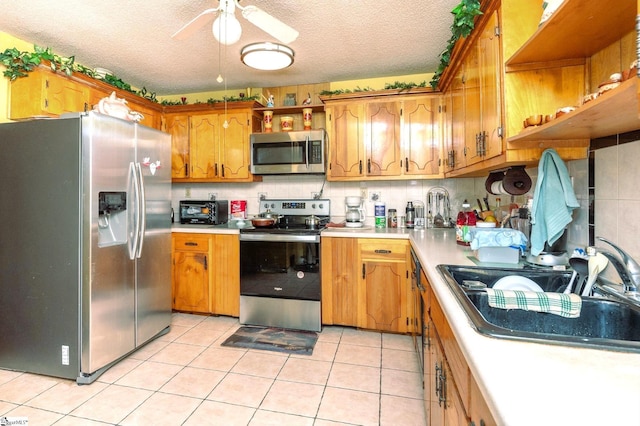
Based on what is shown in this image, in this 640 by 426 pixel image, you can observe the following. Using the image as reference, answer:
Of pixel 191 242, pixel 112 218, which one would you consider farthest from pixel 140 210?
pixel 191 242

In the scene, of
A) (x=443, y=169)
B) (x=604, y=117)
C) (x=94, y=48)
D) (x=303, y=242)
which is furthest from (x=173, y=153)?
(x=604, y=117)

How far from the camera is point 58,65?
2516mm

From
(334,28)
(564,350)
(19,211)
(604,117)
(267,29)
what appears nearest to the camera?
(564,350)

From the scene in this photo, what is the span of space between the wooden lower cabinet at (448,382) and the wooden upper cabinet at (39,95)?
308 cm

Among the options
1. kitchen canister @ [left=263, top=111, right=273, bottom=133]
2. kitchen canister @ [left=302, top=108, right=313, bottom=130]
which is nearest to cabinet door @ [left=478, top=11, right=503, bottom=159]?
kitchen canister @ [left=302, top=108, right=313, bottom=130]

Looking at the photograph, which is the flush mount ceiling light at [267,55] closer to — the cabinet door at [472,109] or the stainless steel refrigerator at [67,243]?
the stainless steel refrigerator at [67,243]

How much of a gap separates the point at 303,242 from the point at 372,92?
5.13ft

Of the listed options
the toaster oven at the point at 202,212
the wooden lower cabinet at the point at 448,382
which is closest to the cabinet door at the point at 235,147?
the toaster oven at the point at 202,212

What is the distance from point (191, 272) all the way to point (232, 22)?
2312mm

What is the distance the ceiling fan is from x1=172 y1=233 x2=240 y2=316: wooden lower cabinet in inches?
69.0

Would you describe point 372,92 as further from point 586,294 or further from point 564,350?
point 564,350

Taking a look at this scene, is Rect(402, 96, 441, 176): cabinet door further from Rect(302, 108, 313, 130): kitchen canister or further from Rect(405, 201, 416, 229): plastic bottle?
Rect(302, 108, 313, 130): kitchen canister

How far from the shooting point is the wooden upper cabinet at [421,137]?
2.97 meters

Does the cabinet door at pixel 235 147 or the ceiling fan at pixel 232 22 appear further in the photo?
the cabinet door at pixel 235 147
